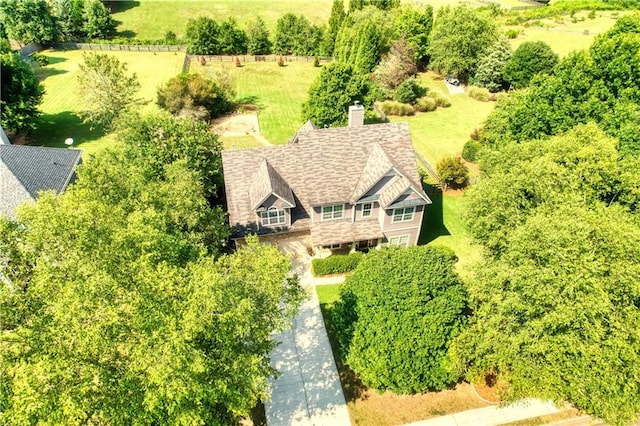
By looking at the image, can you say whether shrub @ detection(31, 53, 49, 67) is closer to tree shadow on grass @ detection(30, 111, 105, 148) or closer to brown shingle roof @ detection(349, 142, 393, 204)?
tree shadow on grass @ detection(30, 111, 105, 148)

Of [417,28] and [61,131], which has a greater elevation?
[417,28]

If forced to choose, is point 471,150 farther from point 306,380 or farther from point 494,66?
point 306,380

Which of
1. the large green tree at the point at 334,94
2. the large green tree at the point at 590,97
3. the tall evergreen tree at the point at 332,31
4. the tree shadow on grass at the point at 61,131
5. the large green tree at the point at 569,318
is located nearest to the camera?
the large green tree at the point at 569,318

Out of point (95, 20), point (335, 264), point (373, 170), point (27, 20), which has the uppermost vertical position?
point (27, 20)

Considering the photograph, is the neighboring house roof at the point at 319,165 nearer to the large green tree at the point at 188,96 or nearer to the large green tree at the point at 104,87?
the large green tree at the point at 104,87

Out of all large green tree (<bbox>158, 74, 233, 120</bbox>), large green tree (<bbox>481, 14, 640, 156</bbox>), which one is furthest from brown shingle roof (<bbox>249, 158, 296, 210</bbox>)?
large green tree (<bbox>158, 74, 233, 120</bbox>)

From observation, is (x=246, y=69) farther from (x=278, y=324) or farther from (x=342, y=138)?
(x=278, y=324)

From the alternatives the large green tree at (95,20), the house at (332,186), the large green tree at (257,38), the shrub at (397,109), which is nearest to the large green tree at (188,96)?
the house at (332,186)

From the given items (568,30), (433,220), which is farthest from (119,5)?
(568,30)
